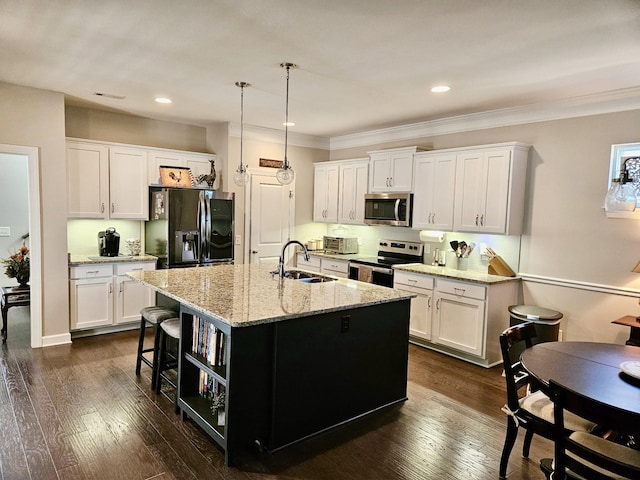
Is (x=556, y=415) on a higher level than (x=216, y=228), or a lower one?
lower

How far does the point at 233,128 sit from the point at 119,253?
215cm

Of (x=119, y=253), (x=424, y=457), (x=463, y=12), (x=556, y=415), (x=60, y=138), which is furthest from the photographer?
(x=119, y=253)

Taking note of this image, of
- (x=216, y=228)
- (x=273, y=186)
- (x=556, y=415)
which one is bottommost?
(x=556, y=415)

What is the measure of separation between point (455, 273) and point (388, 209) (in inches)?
51.5

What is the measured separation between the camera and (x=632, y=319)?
3.43 meters

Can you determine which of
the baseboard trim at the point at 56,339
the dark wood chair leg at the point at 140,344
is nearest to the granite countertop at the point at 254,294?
the dark wood chair leg at the point at 140,344

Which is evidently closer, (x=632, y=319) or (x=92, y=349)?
(x=632, y=319)

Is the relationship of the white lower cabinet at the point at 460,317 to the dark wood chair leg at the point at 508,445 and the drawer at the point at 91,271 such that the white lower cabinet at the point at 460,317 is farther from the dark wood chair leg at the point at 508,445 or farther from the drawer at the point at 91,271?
the drawer at the point at 91,271

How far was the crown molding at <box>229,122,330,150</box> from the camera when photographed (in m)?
5.57

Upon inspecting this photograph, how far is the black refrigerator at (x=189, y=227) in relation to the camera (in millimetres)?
5008

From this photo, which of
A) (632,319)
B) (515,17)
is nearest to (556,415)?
(515,17)

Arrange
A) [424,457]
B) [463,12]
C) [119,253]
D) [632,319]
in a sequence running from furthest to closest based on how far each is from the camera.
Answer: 1. [119,253]
2. [632,319]
3. [424,457]
4. [463,12]

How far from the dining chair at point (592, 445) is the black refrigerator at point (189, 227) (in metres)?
4.25

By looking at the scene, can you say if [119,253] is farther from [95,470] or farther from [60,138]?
[95,470]
